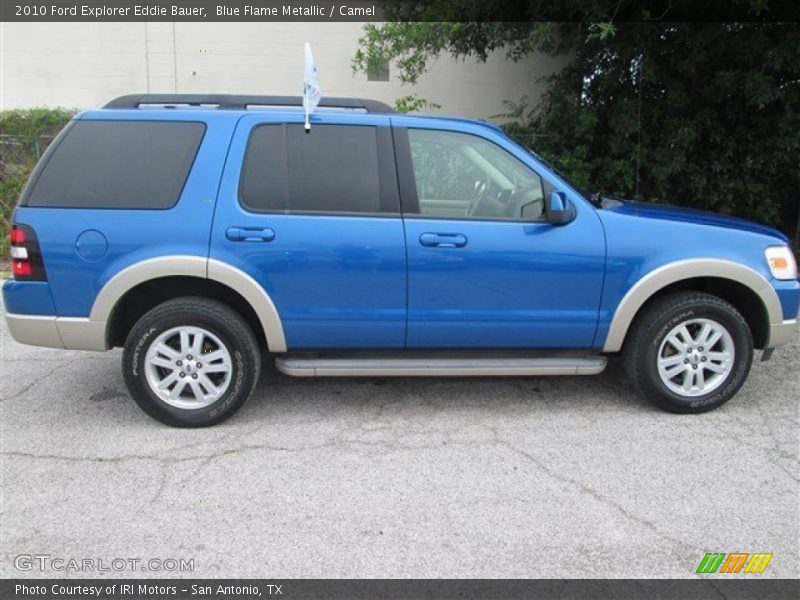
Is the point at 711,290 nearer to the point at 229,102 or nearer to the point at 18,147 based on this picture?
the point at 229,102

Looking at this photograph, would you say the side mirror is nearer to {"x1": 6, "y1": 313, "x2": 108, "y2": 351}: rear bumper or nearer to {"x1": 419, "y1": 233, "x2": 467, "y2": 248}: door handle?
{"x1": 419, "y1": 233, "x2": 467, "y2": 248}: door handle

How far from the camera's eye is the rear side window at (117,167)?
12.4 ft

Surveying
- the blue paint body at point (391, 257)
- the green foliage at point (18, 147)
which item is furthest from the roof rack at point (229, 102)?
the green foliage at point (18, 147)

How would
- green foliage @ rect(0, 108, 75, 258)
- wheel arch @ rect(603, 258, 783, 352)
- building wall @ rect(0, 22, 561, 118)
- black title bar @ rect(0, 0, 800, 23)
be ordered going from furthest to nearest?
building wall @ rect(0, 22, 561, 118) < green foliage @ rect(0, 108, 75, 258) < black title bar @ rect(0, 0, 800, 23) < wheel arch @ rect(603, 258, 783, 352)

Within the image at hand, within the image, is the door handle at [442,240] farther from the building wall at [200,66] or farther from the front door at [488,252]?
the building wall at [200,66]

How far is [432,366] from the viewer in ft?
13.2

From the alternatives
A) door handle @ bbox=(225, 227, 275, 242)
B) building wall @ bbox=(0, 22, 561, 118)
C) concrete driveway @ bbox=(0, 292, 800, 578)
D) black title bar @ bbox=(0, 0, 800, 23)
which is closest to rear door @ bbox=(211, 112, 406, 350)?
door handle @ bbox=(225, 227, 275, 242)

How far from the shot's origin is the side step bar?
3984 mm

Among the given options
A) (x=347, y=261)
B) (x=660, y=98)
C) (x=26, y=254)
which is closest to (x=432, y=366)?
(x=347, y=261)

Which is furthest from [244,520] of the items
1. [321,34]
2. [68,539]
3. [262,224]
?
[321,34]

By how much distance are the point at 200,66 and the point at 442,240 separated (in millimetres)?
9105

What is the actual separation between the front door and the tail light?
83.9 inches

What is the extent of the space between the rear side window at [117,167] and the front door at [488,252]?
1354 millimetres

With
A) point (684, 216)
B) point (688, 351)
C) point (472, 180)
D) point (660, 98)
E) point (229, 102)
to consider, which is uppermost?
point (660, 98)
